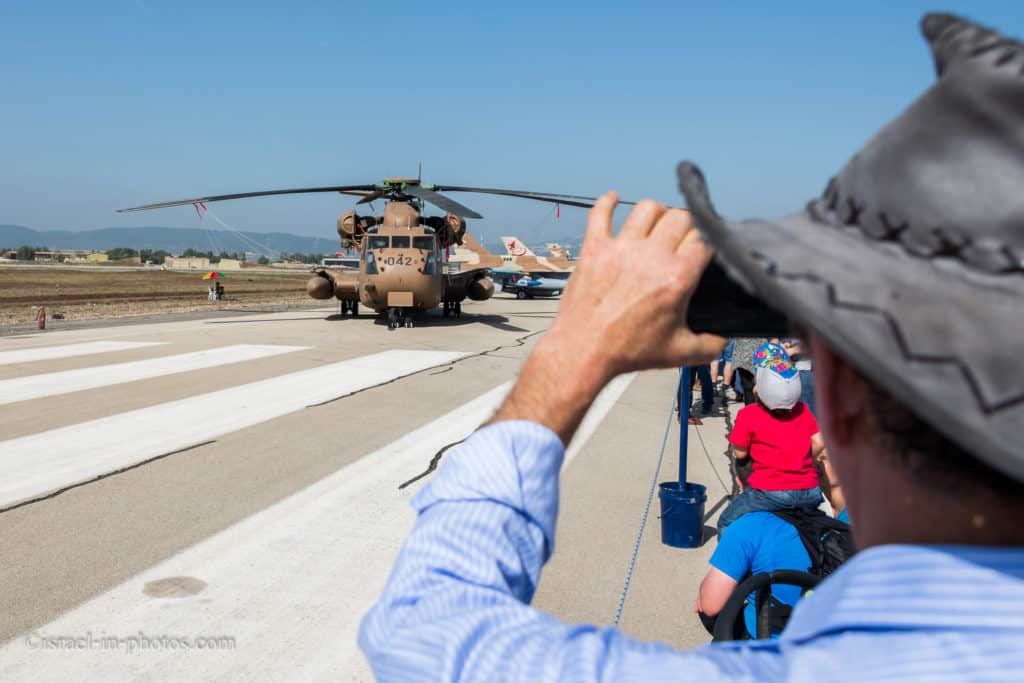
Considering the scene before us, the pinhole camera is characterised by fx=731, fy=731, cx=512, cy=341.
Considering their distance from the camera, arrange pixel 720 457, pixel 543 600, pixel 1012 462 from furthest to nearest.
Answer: pixel 720 457, pixel 543 600, pixel 1012 462

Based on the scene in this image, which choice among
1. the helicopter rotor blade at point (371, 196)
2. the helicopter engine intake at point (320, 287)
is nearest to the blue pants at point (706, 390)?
the helicopter rotor blade at point (371, 196)

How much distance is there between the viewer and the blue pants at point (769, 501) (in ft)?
13.2

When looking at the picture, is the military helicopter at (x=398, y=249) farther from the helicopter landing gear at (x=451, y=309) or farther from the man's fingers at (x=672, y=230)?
the man's fingers at (x=672, y=230)

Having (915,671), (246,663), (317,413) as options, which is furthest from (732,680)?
(317,413)

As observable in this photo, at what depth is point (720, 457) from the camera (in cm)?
765

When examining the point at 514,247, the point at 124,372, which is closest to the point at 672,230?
the point at 124,372

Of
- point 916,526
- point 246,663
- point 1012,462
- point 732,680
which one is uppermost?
point 1012,462

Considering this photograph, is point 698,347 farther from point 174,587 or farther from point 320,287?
point 320,287

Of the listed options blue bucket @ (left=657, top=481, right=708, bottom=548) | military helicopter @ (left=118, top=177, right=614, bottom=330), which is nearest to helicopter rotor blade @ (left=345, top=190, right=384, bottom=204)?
military helicopter @ (left=118, top=177, right=614, bottom=330)

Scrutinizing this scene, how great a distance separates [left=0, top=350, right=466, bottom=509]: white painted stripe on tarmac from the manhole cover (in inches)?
77.2

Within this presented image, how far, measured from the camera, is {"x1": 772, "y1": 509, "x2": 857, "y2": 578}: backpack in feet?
9.32

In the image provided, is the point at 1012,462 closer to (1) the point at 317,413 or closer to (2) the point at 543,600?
(2) the point at 543,600

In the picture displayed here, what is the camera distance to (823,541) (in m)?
2.96

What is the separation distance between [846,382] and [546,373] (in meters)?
0.44
